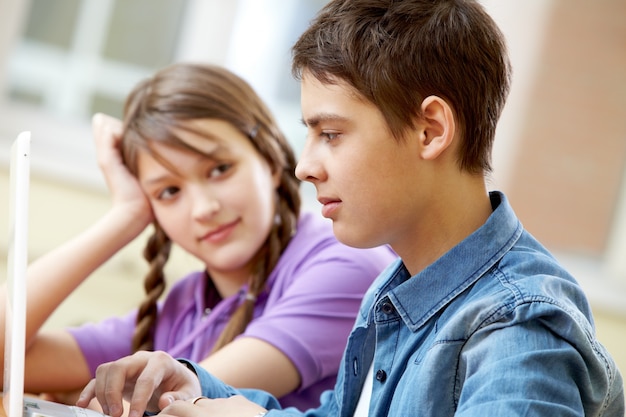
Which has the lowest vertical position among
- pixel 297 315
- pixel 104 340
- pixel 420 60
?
pixel 104 340

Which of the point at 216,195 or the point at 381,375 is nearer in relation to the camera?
the point at 381,375

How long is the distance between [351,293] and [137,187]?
1.59ft

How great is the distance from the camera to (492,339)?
80 centimetres

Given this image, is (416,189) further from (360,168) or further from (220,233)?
(220,233)

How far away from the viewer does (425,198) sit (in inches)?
37.4

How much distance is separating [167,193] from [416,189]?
2.46 feet

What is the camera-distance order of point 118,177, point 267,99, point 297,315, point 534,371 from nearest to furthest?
point 534,371, point 297,315, point 118,177, point 267,99

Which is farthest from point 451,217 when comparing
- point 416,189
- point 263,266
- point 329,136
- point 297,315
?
point 263,266

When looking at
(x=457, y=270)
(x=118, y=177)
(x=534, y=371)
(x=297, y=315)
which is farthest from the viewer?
(x=118, y=177)

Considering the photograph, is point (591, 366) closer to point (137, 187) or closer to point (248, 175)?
point (248, 175)

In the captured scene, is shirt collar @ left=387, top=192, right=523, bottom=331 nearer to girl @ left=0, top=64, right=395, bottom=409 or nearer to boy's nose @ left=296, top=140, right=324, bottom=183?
boy's nose @ left=296, top=140, right=324, bottom=183

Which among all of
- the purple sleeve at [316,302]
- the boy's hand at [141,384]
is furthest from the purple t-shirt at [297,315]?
the boy's hand at [141,384]

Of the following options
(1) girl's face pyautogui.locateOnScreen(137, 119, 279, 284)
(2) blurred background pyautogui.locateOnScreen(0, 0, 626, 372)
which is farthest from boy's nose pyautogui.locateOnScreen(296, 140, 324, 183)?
(2) blurred background pyautogui.locateOnScreen(0, 0, 626, 372)

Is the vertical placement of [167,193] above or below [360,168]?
below
